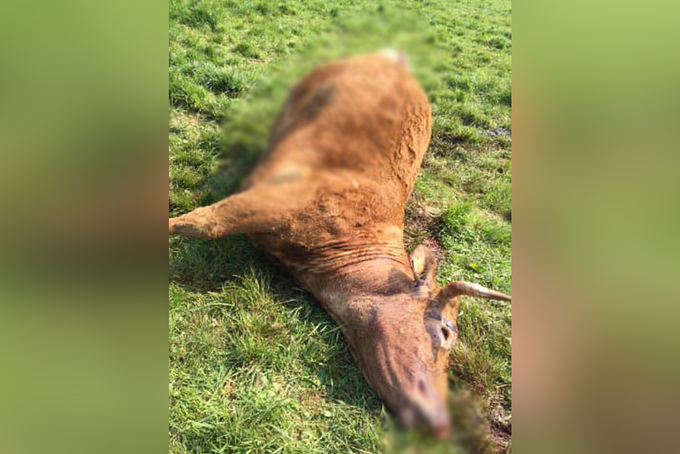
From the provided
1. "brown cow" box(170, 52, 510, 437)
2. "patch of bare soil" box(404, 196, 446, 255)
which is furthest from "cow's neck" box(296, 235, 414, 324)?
"patch of bare soil" box(404, 196, 446, 255)

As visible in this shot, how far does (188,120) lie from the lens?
204 centimetres

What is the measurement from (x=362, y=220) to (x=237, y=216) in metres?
0.94

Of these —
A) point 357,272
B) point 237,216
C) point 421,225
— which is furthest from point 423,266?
point 237,216

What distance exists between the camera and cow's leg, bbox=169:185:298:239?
121 centimetres

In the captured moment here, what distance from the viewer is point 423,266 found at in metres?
2.43

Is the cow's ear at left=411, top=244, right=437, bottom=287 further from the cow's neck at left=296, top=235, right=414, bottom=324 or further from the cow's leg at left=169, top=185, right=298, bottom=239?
the cow's leg at left=169, top=185, right=298, bottom=239

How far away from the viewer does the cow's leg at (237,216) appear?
121 centimetres

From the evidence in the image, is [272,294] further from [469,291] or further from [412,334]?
[469,291]

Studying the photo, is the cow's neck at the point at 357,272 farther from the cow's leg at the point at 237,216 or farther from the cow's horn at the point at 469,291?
the cow's leg at the point at 237,216
